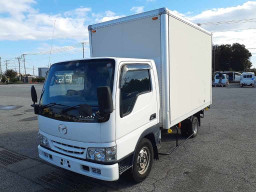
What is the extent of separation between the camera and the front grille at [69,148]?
10.6 ft

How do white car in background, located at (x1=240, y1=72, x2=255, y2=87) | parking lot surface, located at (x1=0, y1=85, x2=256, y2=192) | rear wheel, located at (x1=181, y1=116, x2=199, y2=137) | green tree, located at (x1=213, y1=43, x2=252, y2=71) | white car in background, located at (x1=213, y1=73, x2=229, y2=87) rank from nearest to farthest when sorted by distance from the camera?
parking lot surface, located at (x1=0, y1=85, x2=256, y2=192), rear wheel, located at (x1=181, y1=116, x2=199, y2=137), white car in background, located at (x1=240, y1=72, x2=255, y2=87), white car in background, located at (x1=213, y1=73, x2=229, y2=87), green tree, located at (x1=213, y1=43, x2=252, y2=71)

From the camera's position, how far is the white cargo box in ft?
13.5

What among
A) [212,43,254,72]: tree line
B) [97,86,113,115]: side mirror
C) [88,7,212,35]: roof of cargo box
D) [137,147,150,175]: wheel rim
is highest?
[212,43,254,72]: tree line

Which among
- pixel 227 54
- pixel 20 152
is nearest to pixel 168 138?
pixel 20 152

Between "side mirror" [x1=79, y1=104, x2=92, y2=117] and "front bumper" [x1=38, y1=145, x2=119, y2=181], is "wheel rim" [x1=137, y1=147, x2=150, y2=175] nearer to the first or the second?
"front bumper" [x1=38, y1=145, x2=119, y2=181]

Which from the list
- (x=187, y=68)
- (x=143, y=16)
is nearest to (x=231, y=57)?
(x=187, y=68)

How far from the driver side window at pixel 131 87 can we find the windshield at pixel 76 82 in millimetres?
257

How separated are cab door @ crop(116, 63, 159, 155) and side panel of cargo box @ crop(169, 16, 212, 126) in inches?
22.1

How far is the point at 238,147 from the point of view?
18.2 ft

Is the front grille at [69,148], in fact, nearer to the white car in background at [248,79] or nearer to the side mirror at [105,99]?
the side mirror at [105,99]

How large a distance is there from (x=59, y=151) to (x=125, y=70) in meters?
1.67

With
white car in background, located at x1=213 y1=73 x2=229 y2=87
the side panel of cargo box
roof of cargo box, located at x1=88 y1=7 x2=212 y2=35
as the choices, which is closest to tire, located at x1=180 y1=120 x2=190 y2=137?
the side panel of cargo box

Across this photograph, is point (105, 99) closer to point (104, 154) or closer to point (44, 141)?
point (104, 154)

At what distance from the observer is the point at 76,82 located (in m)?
3.57
